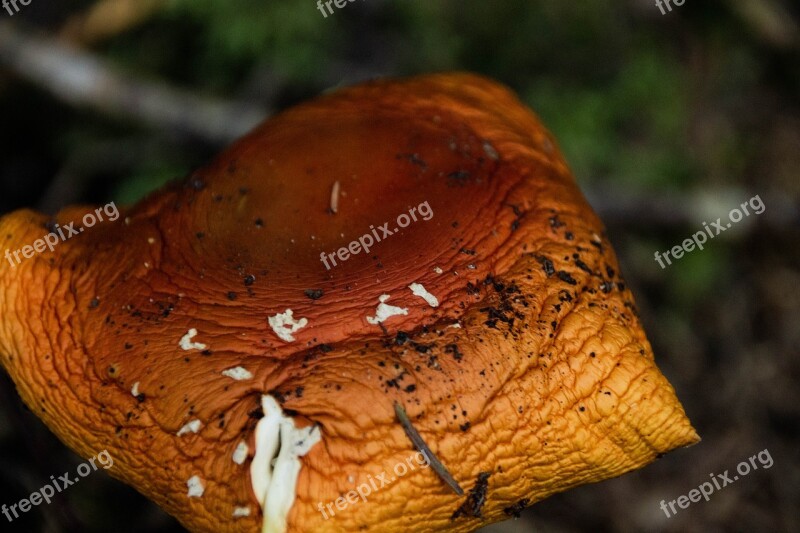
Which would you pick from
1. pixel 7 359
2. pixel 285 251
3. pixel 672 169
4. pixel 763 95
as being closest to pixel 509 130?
pixel 285 251

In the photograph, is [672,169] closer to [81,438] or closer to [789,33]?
[789,33]

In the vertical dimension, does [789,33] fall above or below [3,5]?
below

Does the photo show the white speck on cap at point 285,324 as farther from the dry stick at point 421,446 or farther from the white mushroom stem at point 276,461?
the dry stick at point 421,446

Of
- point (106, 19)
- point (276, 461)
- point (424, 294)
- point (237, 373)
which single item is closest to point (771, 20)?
point (424, 294)

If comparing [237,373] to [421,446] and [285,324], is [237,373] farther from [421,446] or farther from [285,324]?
[421,446]

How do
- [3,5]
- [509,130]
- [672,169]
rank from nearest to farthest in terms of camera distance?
[509,130] < [3,5] < [672,169]

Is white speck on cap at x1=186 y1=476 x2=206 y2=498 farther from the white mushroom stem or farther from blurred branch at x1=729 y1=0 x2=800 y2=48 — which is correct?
blurred branch at x1=729 y1=0 x2=800 y2=48

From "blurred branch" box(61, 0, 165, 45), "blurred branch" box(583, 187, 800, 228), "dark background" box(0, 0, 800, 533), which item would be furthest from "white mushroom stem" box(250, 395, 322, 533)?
"blurred branch" box(61, 0, 165, 45)
